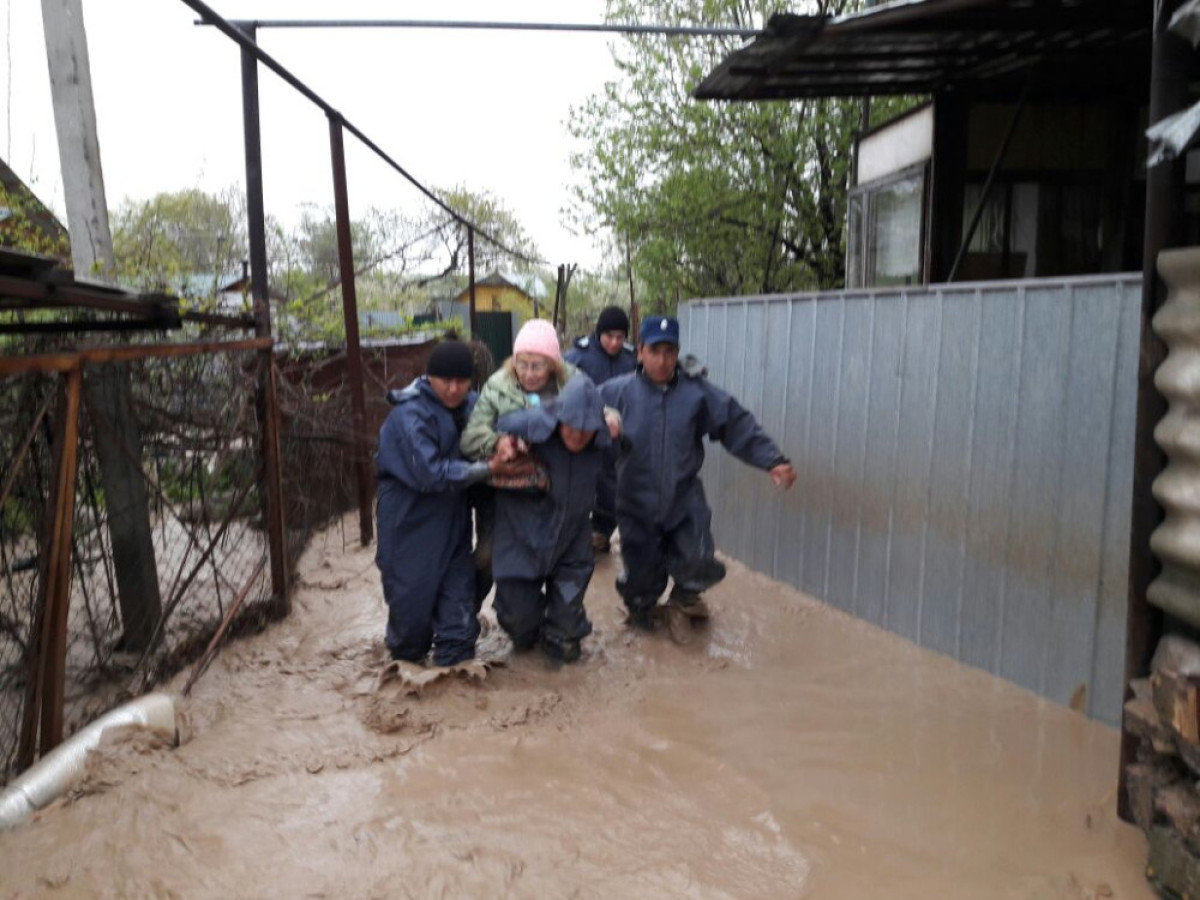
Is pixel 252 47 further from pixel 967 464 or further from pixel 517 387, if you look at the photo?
pixel 967 464

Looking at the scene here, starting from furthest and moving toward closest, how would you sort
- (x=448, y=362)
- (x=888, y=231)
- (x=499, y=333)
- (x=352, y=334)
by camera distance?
(x=499, y=333), (x=888, y=231), (x=352, y=334), (x=448, y=362)

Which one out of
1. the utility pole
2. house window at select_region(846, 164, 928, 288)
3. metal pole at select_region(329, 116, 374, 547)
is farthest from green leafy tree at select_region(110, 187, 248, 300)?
house window at select_region(846, 164, 928, 288)

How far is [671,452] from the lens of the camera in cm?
474

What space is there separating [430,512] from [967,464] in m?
2.31

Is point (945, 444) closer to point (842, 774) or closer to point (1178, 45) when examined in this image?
point (842, 774)

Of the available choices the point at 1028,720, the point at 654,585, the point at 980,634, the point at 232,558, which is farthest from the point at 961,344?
the point at 232,558

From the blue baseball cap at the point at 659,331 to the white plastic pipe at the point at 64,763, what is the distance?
257 cm

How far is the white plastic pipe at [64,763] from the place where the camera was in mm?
2893

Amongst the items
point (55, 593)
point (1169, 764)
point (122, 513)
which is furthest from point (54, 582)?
point (1169, 764)

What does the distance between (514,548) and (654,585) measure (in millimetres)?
948

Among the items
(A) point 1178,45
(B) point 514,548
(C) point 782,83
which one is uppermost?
(C) point 782,83

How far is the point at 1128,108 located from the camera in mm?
Answer: 7297

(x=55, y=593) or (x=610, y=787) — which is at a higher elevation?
(x=55, y=593)

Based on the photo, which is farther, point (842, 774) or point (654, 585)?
point (654, 585)
